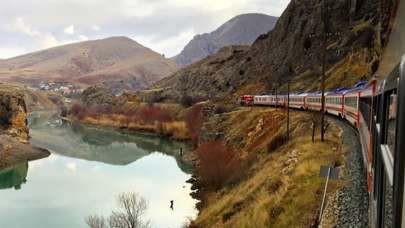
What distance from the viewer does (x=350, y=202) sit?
16078 mm

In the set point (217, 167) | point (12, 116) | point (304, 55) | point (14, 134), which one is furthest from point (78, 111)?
point (217, 167)

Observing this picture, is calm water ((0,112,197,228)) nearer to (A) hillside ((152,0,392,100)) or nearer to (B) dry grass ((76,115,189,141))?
(B) dry grass ((76,115,189,141))

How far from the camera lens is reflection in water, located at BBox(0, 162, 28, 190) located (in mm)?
66688

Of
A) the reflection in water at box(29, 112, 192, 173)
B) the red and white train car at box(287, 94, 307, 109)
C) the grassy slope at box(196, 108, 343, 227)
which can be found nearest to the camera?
the grassy slope at box(196, 108, 343, 227)

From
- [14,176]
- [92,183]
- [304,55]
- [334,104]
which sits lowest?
[14,176]

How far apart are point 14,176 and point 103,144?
3548 cm

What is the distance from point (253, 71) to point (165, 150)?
195ft

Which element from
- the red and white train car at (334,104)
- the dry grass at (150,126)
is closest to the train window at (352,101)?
the red and white train car at (334,104)

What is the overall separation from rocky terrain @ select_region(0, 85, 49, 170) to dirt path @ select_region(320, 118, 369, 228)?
7918cm

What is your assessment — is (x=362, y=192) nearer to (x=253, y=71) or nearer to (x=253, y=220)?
(x=253, y=220)

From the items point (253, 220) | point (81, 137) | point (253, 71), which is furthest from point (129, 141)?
point (253, 220)

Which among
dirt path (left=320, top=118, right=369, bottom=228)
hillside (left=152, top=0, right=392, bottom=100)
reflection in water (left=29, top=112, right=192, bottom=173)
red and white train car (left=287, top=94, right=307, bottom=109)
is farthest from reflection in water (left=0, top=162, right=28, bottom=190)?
hillside (left=152, top=0, right=392, bottom=100)

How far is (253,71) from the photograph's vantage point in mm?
141125

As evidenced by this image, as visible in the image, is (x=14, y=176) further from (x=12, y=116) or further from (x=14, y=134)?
(x=12, y=116)
